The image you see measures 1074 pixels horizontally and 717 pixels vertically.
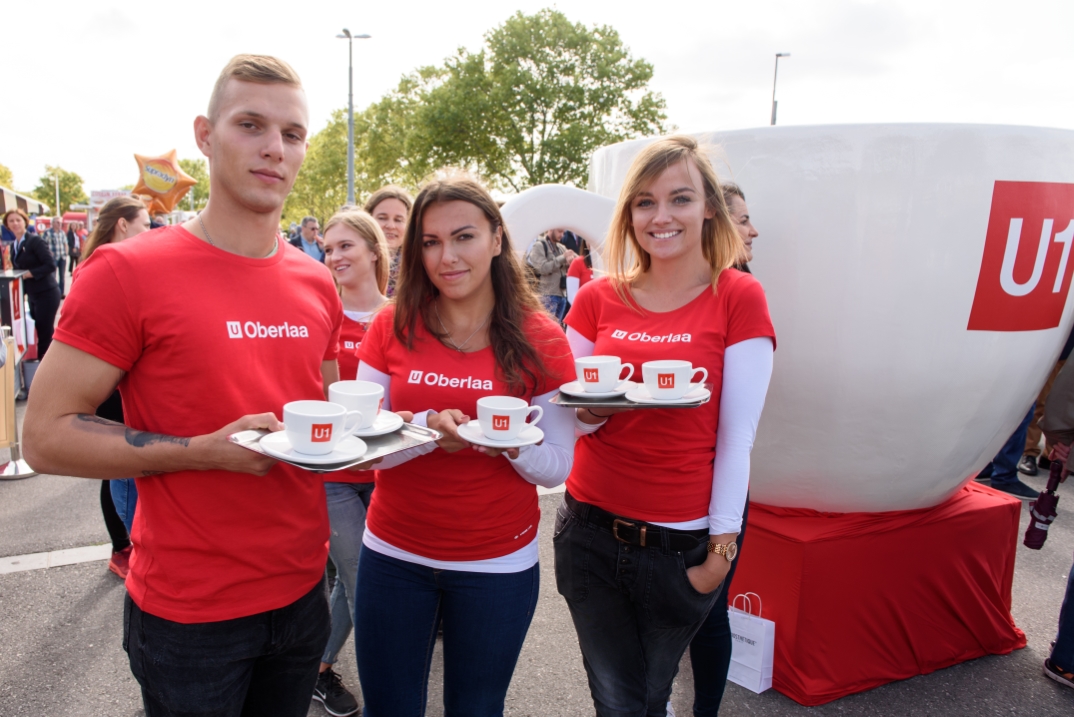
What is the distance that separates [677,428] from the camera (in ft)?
6.38

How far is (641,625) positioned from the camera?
197 cm

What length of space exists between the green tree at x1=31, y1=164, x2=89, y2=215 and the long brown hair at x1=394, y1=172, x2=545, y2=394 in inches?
3983

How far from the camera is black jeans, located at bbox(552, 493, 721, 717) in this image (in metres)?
1.90

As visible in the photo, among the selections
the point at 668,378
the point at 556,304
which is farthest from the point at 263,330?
the point at 556,304

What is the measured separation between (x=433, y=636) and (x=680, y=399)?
0.90m

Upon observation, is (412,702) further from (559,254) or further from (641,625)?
(559,254)

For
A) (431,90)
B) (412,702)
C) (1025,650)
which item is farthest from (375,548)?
(431,90)

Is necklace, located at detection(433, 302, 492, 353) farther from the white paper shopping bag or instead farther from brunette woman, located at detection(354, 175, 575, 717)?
the white paper shopping bag

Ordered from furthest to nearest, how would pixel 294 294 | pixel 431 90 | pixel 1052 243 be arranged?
pixel 431 90 → pixel 1052 243 → pixel 294 294

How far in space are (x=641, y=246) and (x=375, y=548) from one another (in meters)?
1.19

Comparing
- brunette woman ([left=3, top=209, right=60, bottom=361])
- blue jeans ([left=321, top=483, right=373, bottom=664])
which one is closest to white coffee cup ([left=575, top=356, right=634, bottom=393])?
blue jeans ([left=321, top=483, right=373, bottom=664])

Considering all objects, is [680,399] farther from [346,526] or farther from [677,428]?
[346,526]

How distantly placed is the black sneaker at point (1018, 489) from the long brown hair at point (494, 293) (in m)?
4.87

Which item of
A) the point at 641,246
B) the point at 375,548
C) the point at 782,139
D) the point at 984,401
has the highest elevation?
the point at 782,139
